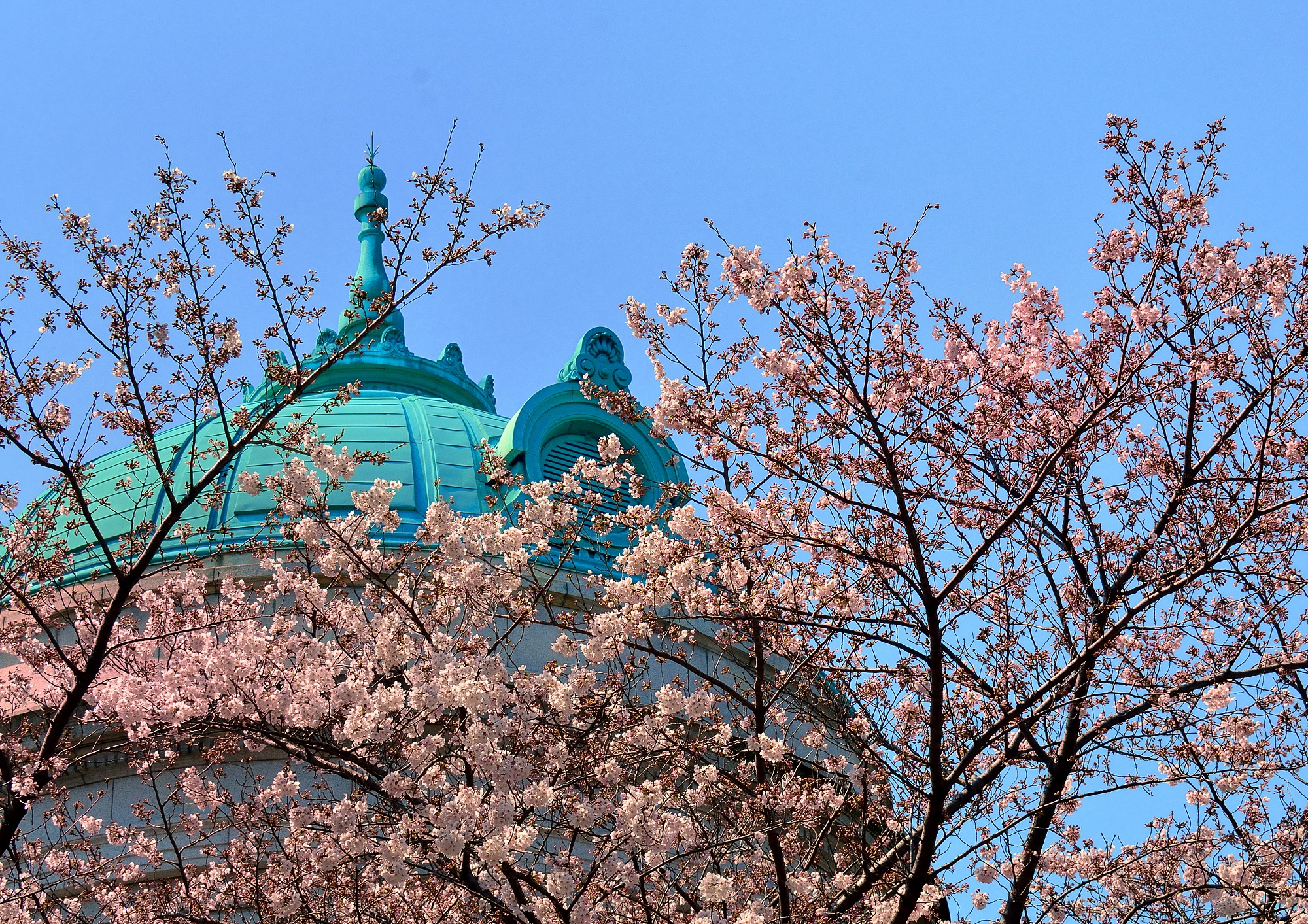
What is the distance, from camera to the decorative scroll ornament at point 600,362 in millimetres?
17438

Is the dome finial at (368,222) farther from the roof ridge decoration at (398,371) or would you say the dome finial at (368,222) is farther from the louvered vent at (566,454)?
the louvered vent at (566,454)

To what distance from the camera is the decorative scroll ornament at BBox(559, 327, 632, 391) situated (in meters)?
17.4

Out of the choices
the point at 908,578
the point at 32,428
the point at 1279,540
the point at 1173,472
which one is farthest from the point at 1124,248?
the point at 32,428

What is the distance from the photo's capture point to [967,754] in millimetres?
7219

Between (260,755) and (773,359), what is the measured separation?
773cm

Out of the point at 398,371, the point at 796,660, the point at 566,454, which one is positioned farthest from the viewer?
the point at 398,371

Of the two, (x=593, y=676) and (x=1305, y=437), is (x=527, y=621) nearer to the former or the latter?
(x=593, y=676)

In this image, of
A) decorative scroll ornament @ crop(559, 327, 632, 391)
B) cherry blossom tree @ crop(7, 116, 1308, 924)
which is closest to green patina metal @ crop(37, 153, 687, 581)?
decorative scroll ornament @ crop(559, 327, 632, 391)

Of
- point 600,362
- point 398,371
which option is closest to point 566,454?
point 600,362

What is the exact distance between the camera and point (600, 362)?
693 inches

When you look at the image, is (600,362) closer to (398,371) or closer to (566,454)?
(566,454)

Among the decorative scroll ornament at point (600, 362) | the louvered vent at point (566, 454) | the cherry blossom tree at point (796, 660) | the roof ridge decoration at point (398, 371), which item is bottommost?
the cherry blossom tree at point (796, 660)

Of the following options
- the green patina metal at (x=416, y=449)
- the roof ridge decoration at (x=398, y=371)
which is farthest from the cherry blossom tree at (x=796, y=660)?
the roof ridge decoration at (x=398, y=371)

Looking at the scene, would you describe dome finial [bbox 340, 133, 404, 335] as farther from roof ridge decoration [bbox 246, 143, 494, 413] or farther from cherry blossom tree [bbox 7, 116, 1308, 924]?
cherry blossom tree [bbox 7, 116, 1308, 924]
